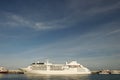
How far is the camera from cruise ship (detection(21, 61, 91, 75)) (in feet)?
442

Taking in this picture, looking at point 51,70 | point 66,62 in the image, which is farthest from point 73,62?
point 51,70

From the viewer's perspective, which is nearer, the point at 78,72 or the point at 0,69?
the point at 78,72

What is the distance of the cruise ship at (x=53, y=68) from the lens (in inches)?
5305

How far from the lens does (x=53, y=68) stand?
450 ft

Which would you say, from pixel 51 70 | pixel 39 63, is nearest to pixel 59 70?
pixel 51 70

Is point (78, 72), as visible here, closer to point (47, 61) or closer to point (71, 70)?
point (71, 70)

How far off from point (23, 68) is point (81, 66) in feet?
134

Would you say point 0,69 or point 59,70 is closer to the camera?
point 59,70

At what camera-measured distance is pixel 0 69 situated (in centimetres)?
18812

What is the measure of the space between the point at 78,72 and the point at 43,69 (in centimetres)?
2437

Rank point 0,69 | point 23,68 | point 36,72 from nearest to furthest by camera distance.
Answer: point 36,72 < point 23,68 < point 0,69

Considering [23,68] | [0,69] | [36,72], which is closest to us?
[36,72]

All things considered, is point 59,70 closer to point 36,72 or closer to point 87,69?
point 36,72

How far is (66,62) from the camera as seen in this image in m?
145
